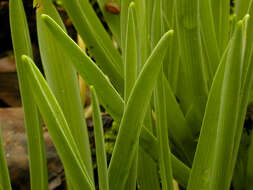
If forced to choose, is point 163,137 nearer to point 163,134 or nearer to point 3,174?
point 163,134

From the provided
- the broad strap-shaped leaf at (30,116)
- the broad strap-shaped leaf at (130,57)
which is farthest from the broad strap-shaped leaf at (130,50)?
the broad strap-shaped leaf at (30,116)

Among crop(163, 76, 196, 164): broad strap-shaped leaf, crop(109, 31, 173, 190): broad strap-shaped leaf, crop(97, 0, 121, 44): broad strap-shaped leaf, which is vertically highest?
crop(97, 0, 121, 44): broad strap-shaped leaf

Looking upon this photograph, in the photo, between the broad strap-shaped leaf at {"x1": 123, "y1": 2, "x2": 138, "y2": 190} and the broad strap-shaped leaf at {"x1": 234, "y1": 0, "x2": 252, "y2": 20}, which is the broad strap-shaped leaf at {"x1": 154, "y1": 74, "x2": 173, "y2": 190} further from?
the broad strap-shaped leaf at {"x1": 234, "y1": 0, "x2": 252, "y2": 20}

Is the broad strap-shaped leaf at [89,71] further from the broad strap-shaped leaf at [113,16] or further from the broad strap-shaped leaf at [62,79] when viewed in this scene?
the broad strap-shaped leaf at [113,16]

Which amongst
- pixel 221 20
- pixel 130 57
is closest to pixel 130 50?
pixel 130 57

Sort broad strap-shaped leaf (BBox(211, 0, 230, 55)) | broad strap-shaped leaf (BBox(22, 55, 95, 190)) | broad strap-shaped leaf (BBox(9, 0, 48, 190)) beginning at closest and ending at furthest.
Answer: broad strap-shaped leaf (BBox(22, 55, 95, 190))
broad strap-shaped leaf (BBox(9, 0, 48, 190))
broad strap-shaped leaf (BBox(211, 0, 230, 55))

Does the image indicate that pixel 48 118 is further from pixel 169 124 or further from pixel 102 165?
pixel 169 124

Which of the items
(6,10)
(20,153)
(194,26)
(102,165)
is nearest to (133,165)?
(102,165)

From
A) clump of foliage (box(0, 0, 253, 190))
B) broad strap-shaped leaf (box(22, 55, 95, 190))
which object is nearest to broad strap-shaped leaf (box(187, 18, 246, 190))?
clump of foliage (box(0, 0, 253, 190))
